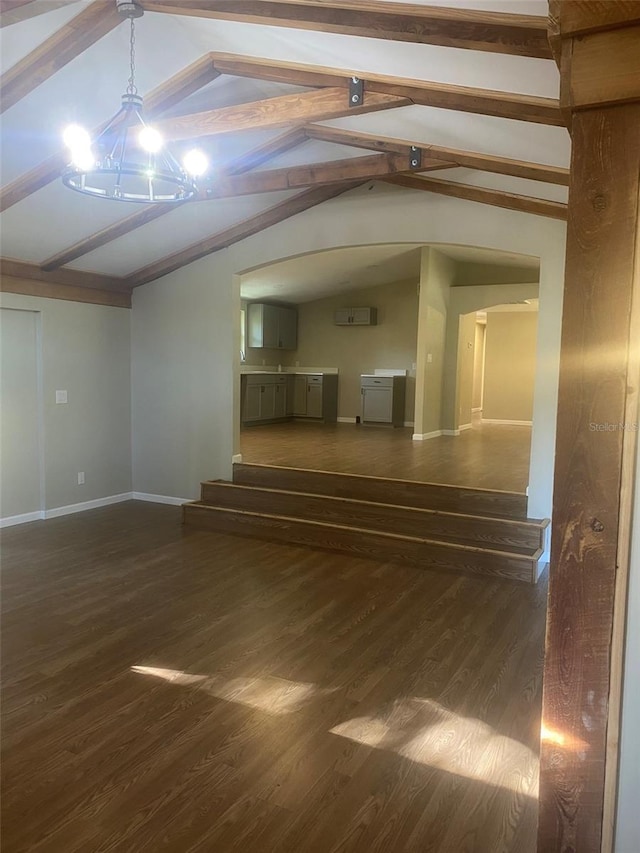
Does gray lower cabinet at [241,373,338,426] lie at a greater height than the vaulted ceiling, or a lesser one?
lesser

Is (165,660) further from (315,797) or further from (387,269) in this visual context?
(387,269)

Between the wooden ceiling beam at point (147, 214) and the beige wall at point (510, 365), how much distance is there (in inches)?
304

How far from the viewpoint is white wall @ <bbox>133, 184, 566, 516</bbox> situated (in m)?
4.66

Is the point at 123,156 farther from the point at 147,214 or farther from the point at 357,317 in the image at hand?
the point at 357,317

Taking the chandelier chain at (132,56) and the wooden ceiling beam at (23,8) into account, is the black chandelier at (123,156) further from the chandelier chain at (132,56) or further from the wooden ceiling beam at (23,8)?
the wooden ceiling beam at (23,8)

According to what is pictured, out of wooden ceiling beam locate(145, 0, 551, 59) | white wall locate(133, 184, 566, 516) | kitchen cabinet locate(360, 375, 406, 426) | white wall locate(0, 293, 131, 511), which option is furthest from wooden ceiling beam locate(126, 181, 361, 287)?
kitchen cabinet locate(360, 375, 406, 426)

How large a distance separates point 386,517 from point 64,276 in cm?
387

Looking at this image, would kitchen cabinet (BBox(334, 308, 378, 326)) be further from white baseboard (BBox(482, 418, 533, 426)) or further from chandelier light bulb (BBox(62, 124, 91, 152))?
chandelier light bulb (BBox(62, 124, 91, 152))

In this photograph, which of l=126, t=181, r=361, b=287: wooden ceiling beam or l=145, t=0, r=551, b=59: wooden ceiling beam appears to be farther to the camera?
l=126, t=181, r=361, b=287: wooden ceiling beam

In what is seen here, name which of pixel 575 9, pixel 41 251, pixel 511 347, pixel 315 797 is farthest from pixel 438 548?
pixel 511 347

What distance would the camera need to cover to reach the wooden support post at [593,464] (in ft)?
4.46

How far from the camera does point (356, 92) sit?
3.09m

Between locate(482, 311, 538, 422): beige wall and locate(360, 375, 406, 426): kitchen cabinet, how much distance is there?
231cm

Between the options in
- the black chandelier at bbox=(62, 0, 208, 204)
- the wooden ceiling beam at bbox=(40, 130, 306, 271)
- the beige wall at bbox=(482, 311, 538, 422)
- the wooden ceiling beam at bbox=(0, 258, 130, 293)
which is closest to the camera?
the black chandelier at bbox=(62, 0, 208, 204)
